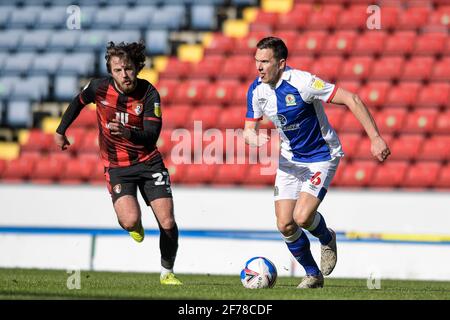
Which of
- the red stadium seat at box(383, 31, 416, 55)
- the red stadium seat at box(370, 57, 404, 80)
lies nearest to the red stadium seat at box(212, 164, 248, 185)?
the red stadium seat at box(370, 57, 404, 80)

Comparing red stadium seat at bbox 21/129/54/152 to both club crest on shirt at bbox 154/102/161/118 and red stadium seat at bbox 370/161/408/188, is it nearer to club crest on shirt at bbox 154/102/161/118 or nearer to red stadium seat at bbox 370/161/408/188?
red stadium seat at bbox 370/161/408/188

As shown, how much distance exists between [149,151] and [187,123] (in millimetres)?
6463

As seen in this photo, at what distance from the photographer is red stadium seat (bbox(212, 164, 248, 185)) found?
46.4 feet

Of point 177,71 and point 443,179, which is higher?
point 177,71

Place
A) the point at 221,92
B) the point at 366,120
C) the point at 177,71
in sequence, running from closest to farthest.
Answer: the point at 366,120 < the point at 221,92 < the point at 177,71

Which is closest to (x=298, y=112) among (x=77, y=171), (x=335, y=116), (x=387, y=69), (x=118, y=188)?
(x=118, y=188)

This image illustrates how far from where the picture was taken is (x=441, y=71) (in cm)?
1497

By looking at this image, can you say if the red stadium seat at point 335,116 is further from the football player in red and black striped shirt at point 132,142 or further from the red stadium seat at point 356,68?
the football player in red and black striped shirt at point 132,142

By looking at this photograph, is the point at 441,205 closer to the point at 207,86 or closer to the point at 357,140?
the point at 357,140

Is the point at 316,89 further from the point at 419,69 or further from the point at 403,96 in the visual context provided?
the point at 419,69

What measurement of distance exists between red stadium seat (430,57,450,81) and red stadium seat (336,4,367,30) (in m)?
1.63

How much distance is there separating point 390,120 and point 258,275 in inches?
261

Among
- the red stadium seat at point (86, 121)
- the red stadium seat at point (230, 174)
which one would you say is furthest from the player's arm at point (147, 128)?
the red stadium seat at point (86, 121)

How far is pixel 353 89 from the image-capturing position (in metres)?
14.9
